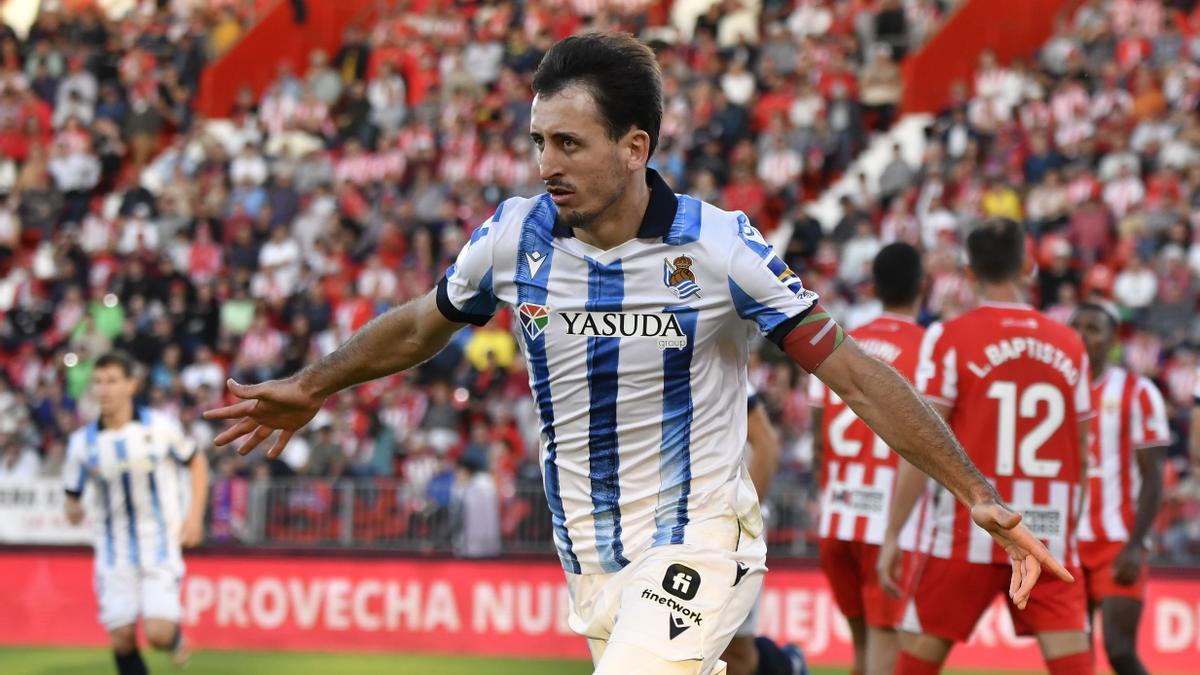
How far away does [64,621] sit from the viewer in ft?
52.8

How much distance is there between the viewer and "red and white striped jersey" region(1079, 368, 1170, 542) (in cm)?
965

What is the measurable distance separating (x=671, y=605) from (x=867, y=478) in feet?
14.7

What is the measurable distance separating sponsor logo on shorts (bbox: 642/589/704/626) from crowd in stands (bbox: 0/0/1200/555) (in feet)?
36.9

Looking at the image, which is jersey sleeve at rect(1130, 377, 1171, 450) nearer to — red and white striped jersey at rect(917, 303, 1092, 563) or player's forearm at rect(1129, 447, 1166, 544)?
player's forearm at rect(1129, 447, 1166, 544)

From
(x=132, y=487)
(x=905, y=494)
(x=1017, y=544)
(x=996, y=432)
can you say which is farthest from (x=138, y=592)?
(x=1017, y=544)

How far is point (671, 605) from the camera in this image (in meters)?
5.18

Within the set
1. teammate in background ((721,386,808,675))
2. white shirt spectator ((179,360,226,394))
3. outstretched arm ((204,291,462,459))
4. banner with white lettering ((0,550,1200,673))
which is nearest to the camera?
outstretched arm ((204,291,462,459))

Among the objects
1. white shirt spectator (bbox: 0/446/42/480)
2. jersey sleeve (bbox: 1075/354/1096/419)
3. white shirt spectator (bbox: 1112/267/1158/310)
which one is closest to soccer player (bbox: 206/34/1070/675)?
jersey sleeve (bbox: 1075/354/1096/419)

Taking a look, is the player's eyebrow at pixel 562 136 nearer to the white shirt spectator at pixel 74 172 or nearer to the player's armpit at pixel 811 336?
the player's armpit at pixel 811 336

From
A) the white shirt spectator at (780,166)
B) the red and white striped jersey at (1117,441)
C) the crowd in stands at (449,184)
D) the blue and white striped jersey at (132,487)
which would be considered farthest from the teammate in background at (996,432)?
the white shirt spectator at (780,166)

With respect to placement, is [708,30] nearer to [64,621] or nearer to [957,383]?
[64,621]

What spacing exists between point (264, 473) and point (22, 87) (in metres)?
11.4

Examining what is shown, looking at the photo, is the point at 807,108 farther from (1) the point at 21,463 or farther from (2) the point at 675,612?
(2) the point at 675,612

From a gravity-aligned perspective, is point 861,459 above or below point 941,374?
below
